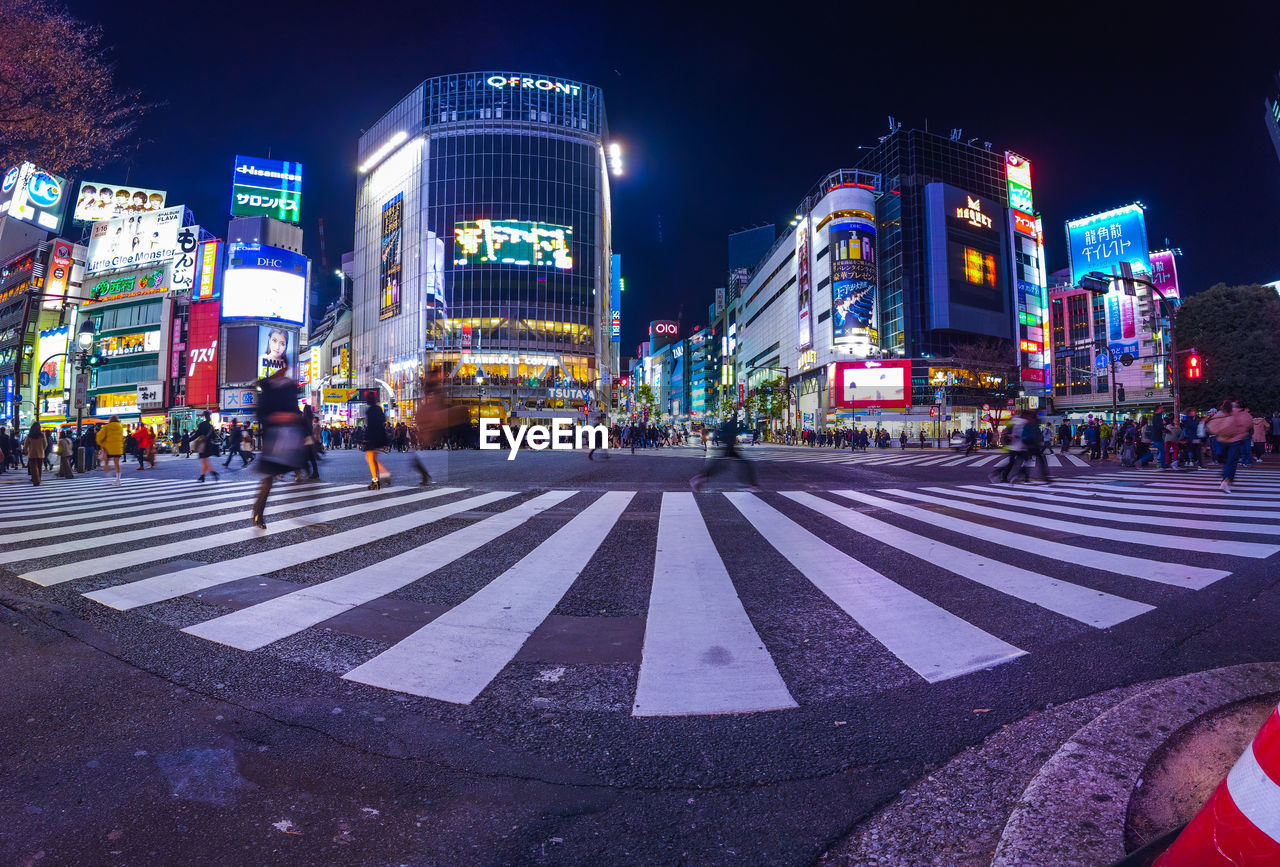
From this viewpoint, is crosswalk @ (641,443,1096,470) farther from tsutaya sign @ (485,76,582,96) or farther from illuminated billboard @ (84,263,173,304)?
illuminated billboard @ (84,263,173,304)

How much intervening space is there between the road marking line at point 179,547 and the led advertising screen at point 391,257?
65.6 meters

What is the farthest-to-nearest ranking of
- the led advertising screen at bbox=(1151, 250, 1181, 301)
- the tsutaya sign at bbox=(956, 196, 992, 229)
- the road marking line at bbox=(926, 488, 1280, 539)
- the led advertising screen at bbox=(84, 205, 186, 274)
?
the led advertising screen at bbox=(1151, 250, 1181, 301)
the led advertising screen at bbox=(84, 205, 186, 274)
the tsutaya sign at bbox=(956, 196, 992, 229)
the road marking line at bbox=(926, 488, 1280, 539)

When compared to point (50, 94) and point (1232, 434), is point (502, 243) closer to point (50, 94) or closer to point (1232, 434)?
point (50, 94)

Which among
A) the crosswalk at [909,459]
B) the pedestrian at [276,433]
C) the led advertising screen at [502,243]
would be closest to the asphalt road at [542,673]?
the pedestrian at [276,433]

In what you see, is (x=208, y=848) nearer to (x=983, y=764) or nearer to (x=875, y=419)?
(x=983, y=764)

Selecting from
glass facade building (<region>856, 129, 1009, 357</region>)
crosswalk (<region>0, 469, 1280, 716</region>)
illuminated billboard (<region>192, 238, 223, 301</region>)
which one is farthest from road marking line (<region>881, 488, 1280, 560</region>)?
illuminated billboard (<region>192, 238, 223, 301</region>)

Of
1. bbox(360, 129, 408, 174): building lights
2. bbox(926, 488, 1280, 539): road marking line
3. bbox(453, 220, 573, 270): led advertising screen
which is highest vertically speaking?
bbox(360, 129, 408, 174): building lights

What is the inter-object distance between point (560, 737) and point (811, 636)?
1485 mm

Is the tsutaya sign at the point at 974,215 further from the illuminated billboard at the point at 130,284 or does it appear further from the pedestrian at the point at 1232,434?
the illuminated billboard at the point at 130,284

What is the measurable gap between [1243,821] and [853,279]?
67330 mm

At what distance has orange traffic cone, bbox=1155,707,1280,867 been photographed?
97cm

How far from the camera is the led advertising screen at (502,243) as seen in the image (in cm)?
6319

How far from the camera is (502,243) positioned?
63344 millimetres

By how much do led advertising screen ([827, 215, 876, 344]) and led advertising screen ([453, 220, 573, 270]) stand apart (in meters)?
30.0
